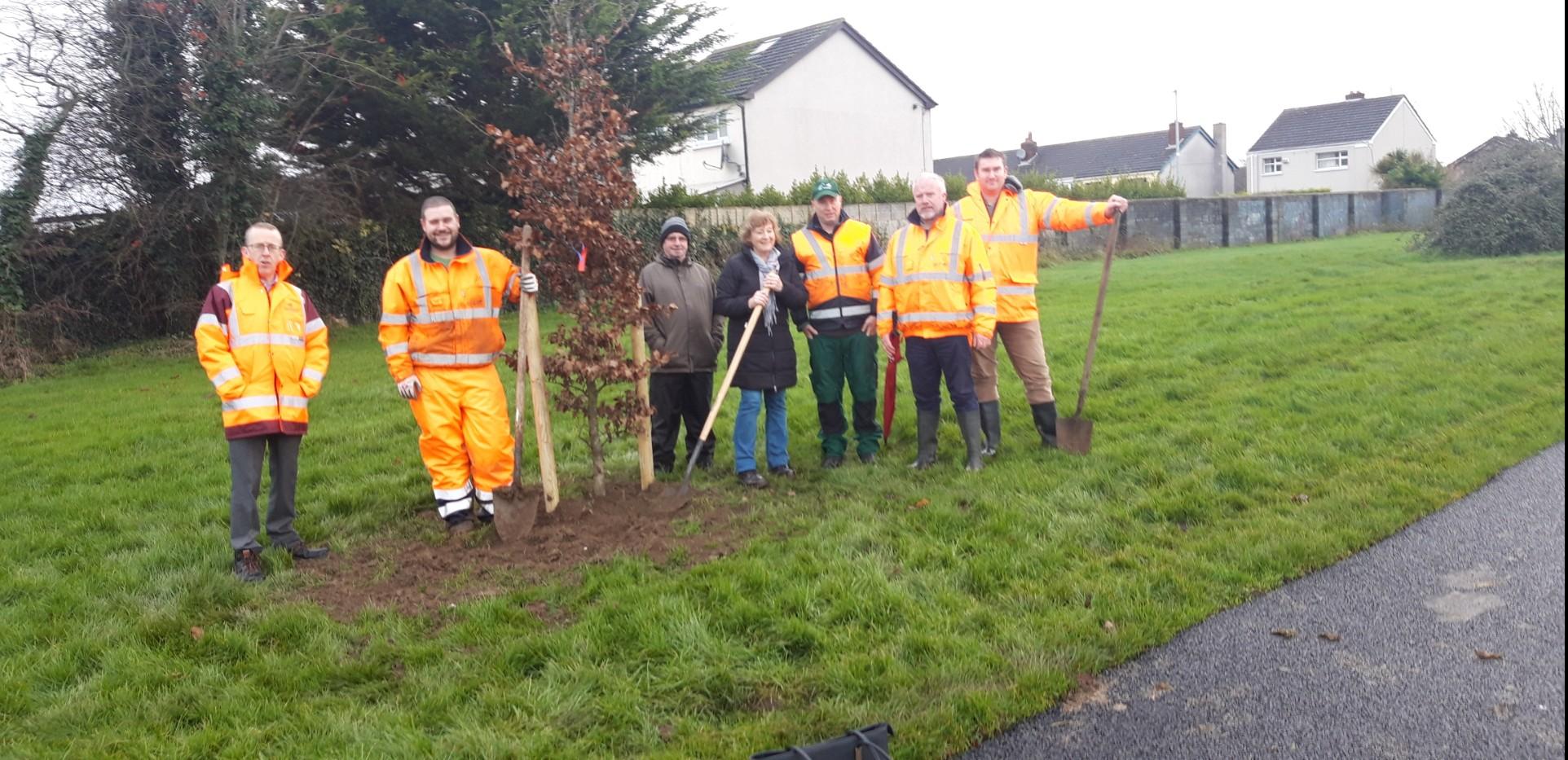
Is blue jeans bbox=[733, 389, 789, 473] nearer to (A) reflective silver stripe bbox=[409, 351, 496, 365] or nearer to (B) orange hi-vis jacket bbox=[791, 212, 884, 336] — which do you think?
(B) orange hi-vis jacket bbox=[791, 212, 884, 336]

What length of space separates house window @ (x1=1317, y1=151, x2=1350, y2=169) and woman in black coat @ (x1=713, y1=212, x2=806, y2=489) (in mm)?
50501

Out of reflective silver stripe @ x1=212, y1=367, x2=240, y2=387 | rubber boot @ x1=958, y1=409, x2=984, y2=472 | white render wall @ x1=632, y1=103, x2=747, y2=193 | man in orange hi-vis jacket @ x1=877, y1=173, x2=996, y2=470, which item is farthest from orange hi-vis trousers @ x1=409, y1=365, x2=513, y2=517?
white render wall @ x1=632, y1=103, x2=747, y2=193

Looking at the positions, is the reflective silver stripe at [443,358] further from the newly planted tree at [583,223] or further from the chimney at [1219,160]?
the chimney at [1219,160]

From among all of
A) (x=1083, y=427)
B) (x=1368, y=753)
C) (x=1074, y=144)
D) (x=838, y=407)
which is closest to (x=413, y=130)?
(x=838, y=407)

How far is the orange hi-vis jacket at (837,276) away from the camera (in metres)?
7.45

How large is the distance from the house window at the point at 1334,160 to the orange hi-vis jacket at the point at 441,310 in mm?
52223

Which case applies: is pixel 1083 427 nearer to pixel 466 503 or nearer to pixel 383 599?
pixel 466 503

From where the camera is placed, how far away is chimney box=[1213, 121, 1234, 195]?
Answer: 55.6m

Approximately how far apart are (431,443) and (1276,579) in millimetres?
4610

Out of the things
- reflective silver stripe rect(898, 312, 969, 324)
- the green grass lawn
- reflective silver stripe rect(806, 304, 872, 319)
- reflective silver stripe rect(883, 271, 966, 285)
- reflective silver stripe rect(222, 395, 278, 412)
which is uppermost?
reflective silver stripe rect(883, 271, 966, 285)

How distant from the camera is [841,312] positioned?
747cm

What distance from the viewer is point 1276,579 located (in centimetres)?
488

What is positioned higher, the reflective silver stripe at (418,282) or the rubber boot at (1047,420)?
the reflective silver stripe at (418,282)

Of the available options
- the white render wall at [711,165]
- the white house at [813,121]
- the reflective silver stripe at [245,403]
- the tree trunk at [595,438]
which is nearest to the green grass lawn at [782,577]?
the tree trunk at [595,438]
